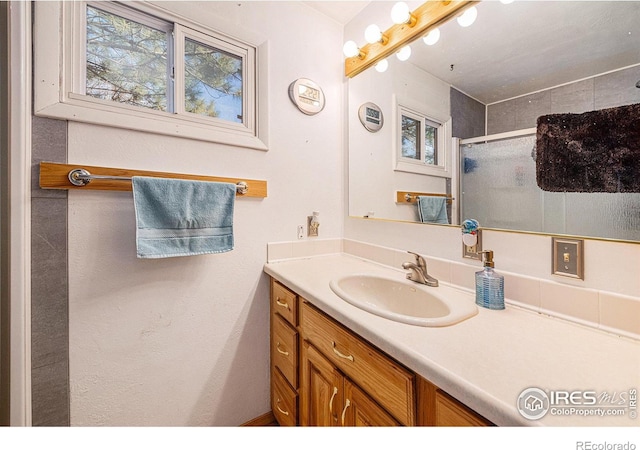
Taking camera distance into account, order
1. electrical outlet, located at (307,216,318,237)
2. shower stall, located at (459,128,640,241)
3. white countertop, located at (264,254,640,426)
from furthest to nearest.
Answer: electrical outlet, located at (307,216,318,237) → shower stall, located at (459,128,640,241) → white countertop, located at (264,254,640,426)

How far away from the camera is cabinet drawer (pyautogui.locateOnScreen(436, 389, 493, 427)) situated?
0.43 m

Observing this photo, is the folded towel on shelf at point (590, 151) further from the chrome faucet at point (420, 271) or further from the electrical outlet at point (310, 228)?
the electrical outlet at point (310, 228)

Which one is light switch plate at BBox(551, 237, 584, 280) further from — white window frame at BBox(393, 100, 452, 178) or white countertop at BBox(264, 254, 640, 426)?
white window frame at BBox(393, 100, 452, 178)

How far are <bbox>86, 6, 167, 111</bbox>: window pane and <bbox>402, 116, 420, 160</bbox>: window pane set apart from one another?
1.08 metres

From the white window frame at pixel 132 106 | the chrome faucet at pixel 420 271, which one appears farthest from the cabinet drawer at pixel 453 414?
the white window frame at pixel 132 106

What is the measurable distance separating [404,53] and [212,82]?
3.03 feet

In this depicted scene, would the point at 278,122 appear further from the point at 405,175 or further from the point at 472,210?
the point at 472,210

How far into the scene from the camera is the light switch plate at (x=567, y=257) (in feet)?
2.15

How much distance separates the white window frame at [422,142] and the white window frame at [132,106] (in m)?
0.65

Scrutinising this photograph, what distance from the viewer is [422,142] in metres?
1.08

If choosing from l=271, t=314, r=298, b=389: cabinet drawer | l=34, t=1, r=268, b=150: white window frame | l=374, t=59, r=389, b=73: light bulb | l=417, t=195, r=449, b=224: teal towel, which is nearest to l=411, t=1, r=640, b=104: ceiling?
l=374, t=59, r=389, b=73: light bulb

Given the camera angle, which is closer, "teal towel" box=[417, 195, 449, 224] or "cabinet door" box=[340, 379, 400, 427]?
"cabinet door" box=[340, 379, 400, 427]

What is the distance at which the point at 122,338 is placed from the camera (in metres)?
0.94
